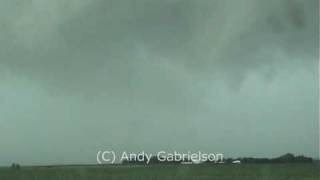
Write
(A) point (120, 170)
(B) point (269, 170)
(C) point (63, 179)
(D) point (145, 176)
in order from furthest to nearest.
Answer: (B) point (269, 170) → (A) point (120, 170) → (D) point (145, 176) → (C) point (63, 179)

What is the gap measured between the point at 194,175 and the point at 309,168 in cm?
1492

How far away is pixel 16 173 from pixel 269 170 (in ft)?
68.2

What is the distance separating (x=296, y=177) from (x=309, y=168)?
11.5 m

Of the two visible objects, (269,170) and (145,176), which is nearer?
(145,176)

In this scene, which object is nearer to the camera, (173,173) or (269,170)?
(173,173)

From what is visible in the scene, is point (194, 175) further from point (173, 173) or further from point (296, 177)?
point (296, 177)

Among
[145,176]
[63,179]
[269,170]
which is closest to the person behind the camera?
[63,179]

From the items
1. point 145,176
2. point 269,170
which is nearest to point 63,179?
point 145,176

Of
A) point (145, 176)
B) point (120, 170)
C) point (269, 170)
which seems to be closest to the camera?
point (145, 176)

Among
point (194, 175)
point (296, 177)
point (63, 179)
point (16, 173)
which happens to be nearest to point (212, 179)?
point (194, 175)

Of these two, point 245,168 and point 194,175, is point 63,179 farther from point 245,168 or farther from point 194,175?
point 245,168

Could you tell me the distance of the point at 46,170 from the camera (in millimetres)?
56344

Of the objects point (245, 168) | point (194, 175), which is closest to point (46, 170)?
point (194, 175)

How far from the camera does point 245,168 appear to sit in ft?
198
